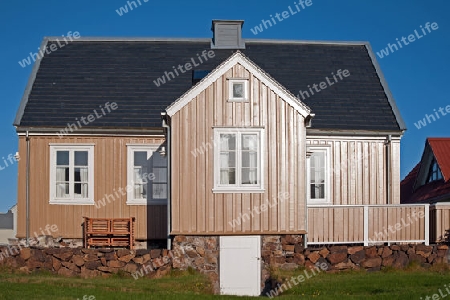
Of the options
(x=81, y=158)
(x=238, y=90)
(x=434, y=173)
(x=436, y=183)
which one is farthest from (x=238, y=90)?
(x=434, y=173)

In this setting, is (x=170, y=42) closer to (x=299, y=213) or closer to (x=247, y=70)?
(x=247, y=70)

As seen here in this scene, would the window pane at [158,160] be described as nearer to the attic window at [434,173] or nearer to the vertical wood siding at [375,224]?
the vertical wood siding at [375,224]

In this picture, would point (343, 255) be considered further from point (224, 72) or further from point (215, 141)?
point (224, 72)

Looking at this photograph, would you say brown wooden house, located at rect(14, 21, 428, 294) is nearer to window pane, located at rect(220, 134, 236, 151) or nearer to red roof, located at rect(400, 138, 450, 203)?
window pane, located at rect(220, 134, 236, 151)

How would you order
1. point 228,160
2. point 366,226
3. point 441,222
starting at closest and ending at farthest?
point 228,160, point 366,226, point 441,222

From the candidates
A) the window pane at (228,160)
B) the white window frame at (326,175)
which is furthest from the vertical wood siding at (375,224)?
the window pane at (228,160)

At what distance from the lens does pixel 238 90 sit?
82.8 feet

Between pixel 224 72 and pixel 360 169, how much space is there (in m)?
7.09

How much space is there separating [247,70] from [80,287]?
829 cm

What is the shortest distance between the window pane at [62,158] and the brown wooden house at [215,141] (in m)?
0.03

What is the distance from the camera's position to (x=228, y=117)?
991 inches

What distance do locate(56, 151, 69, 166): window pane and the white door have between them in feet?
22.1

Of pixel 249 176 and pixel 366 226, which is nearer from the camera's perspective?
pixel 249 176

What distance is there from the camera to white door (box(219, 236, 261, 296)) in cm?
2497
